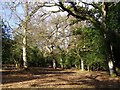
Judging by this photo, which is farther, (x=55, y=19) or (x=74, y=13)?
(x=55, y=19)

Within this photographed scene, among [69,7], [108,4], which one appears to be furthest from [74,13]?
[108,4]

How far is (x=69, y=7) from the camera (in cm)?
919

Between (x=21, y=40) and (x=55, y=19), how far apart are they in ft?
24.9

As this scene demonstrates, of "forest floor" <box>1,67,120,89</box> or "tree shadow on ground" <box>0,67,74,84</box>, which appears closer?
"forest floor" <box>1,67,120,89</box>

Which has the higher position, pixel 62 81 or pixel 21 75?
pixel 62 81

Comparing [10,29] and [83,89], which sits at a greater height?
[10,29]

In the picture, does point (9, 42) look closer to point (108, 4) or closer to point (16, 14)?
point (16, 14)

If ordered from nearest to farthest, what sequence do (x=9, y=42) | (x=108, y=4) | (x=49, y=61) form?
(x=108, y=4), (x=9, y=42), (x=49, y=61)

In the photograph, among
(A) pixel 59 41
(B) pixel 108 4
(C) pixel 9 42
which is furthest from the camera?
(A) pixel 59 41

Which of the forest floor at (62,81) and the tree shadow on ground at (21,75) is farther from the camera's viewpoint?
the tree shadow on ground at (21,75)

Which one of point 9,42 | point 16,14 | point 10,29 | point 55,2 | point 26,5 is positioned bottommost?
point 9,42

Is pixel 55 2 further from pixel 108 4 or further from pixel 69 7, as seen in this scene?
pixel 108 4

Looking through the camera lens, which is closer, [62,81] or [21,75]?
[62,81]

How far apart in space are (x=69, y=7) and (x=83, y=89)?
6276 mm
